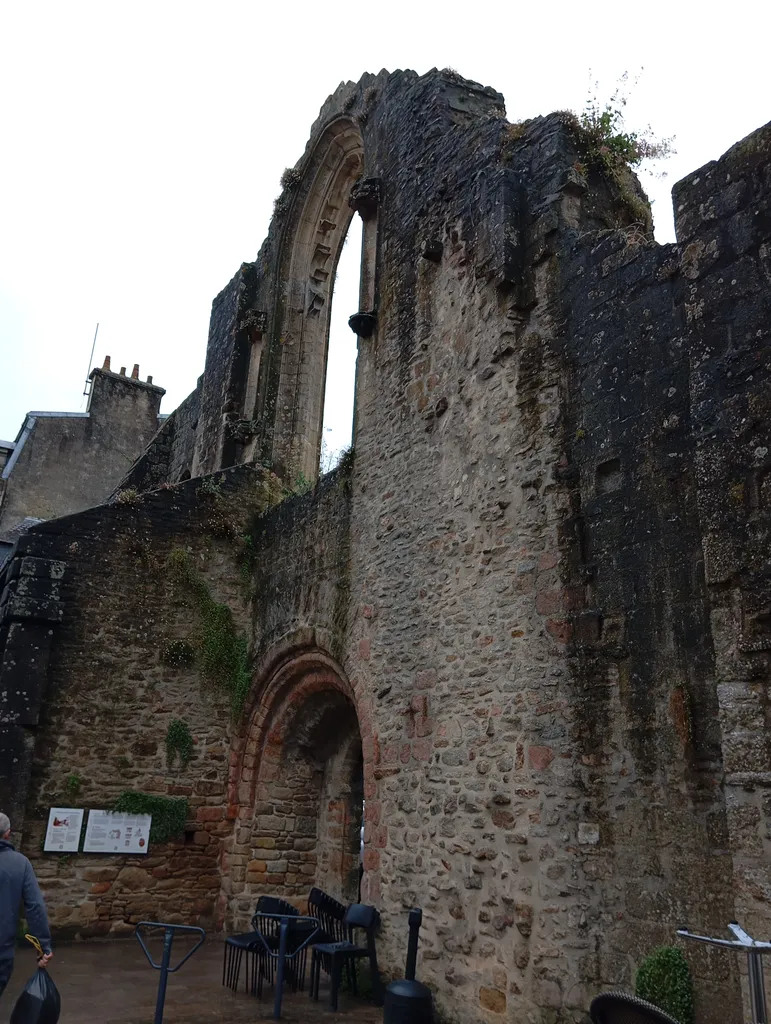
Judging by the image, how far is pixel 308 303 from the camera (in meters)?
11.2

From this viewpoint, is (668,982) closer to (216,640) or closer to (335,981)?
(335,981)

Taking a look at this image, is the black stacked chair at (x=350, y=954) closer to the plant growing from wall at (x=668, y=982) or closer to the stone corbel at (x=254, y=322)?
the plant growing from wall at (x=668, y=982)

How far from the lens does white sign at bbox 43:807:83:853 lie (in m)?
7.80

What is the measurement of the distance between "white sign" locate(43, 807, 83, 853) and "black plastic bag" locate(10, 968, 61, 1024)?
162 inches

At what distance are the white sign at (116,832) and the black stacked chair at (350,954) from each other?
2633 millimetres

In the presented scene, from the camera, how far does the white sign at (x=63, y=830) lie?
25.6ft

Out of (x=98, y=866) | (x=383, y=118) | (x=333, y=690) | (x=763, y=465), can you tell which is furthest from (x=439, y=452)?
(x=98, y=866)

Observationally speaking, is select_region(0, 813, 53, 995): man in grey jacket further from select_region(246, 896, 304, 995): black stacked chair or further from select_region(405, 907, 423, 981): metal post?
select_region(405, 907, 423, 981): metal post

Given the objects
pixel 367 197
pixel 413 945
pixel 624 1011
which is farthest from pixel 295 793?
pixel 624 1011

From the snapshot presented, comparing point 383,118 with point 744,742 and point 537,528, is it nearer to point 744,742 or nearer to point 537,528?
point 537,528

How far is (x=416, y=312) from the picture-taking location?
7.40m

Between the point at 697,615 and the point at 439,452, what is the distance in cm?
287

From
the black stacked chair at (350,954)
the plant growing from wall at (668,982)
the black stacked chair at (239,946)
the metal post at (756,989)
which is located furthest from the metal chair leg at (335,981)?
the metal post at (756,989)

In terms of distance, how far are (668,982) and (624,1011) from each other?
148 centimetres
